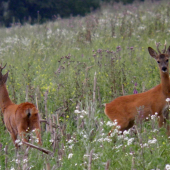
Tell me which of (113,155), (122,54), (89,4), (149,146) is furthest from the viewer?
(89,4)

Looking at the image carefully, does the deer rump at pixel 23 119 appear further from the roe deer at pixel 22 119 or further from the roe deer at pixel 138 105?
the roe deer at pixel 138 105

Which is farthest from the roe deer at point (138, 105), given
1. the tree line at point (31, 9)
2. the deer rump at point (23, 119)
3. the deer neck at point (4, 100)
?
the tree line at point (31, 9)

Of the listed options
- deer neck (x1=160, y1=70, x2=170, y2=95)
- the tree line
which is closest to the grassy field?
deer neck (x1=160, y1=70, x2=170, y2=95)

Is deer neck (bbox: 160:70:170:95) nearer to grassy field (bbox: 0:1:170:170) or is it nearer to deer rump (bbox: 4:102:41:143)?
grassy field (bbox: 0:1:170:170)

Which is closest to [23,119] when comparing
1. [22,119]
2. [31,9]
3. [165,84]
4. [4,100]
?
[22,119]

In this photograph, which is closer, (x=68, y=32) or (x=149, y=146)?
(x=149, y=146)

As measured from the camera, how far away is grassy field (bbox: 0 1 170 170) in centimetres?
382

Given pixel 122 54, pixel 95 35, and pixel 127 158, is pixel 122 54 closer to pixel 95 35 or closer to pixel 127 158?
pixel 95 35

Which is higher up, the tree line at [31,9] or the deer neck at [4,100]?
the tree line at [31,9]

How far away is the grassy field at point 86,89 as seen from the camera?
3822 millimetres

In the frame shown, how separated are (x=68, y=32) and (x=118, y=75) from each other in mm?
6933

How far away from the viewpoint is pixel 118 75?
7.25m

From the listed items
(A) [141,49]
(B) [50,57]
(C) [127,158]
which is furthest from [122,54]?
(C) [127,158]

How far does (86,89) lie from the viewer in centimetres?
666
